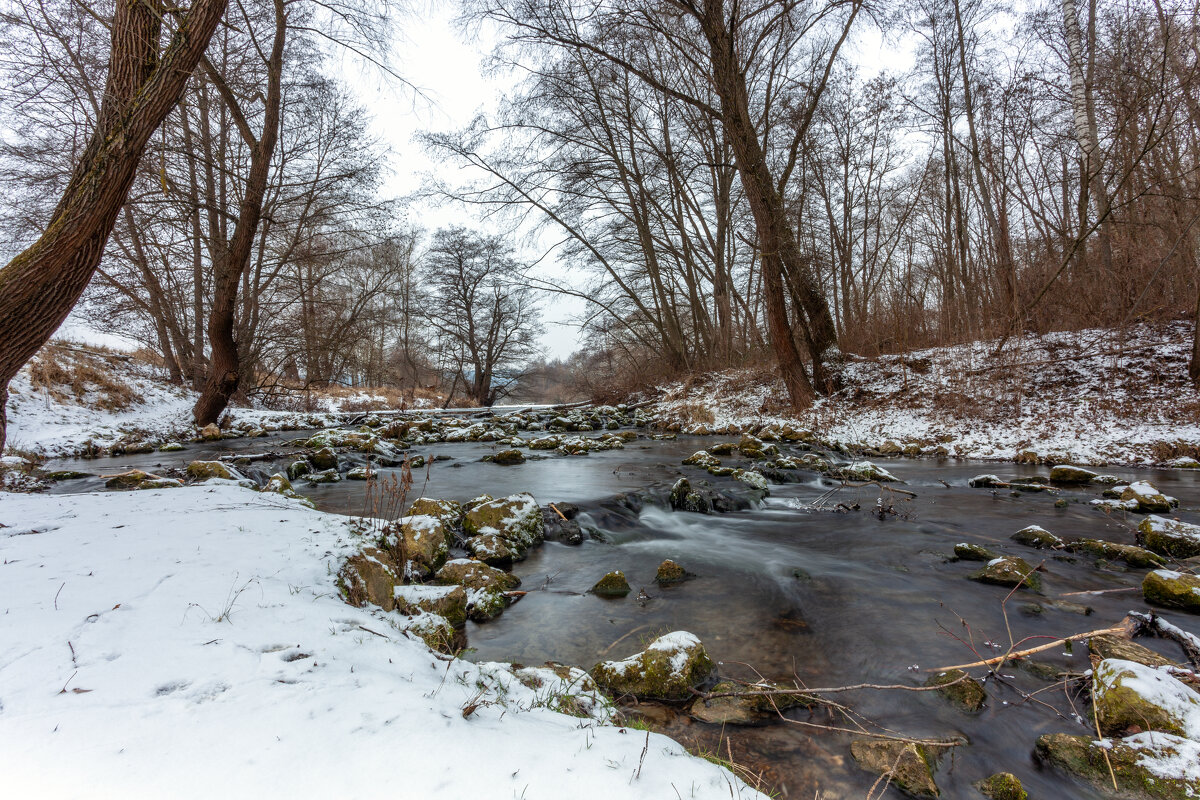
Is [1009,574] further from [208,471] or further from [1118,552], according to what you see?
[208,471]

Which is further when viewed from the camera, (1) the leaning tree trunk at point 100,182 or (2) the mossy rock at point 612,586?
(2) the mossy rock at point 612,586

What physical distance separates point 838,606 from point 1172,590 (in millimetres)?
1734

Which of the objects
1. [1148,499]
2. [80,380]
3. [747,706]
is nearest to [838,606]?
[747,706]

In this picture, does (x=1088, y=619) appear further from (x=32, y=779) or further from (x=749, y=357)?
(x=749, y=357)

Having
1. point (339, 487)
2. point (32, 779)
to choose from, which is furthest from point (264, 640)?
point (339, 487)

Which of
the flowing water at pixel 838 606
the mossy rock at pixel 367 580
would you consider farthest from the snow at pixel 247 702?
the flowing water at pixel 838 606

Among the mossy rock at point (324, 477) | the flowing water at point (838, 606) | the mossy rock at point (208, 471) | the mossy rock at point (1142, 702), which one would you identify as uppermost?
the mossy rock at point (208, 471)

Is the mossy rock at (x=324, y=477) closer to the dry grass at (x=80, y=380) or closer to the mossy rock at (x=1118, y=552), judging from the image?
the dry grass at (x=80, y=380)

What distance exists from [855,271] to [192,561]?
17176 millimetres

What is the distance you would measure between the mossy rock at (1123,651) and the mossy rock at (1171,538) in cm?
188

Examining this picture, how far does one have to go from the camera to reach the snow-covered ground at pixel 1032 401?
6.13 m

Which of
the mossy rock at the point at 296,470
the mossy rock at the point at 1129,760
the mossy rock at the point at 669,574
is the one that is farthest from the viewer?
the mossy rock at the point at 296,470

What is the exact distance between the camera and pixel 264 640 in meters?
1.61

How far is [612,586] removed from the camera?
3266 mm
